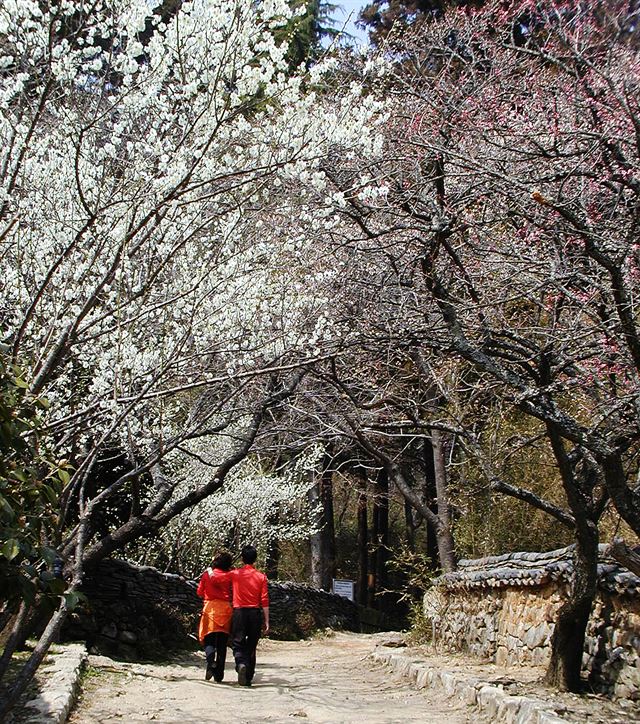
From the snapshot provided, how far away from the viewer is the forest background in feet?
15.9

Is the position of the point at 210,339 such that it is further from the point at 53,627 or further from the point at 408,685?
the point at 408,685

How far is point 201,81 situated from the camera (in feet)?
16.7

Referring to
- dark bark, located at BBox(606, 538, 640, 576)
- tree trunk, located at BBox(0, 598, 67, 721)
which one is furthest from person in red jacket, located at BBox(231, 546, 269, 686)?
tree trunk, located at BBox(0, 598, 67, 721)

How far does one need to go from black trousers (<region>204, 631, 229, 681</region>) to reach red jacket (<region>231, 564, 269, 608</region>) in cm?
44

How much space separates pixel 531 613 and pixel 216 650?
3473 mm

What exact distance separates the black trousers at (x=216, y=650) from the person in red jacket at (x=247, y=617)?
0.19m

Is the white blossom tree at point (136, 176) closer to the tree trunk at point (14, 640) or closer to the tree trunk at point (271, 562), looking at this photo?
the tree trunk at point (14, 640)

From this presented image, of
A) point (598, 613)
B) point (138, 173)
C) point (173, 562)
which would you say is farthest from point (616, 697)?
point (173, 562)

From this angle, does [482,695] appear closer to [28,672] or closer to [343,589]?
[28,672]

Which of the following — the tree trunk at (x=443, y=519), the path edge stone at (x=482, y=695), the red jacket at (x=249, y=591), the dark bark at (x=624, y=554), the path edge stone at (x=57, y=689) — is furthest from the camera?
the tree trunk at (x=443, y=519)

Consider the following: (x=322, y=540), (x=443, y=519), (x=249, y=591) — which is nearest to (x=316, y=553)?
(x=322, y=540)

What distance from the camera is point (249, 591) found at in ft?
28.6

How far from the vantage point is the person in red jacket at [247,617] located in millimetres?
8555

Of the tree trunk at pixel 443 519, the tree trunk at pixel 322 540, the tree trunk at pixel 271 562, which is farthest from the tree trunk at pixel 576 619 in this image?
the tree trunk at pixel 271 562
